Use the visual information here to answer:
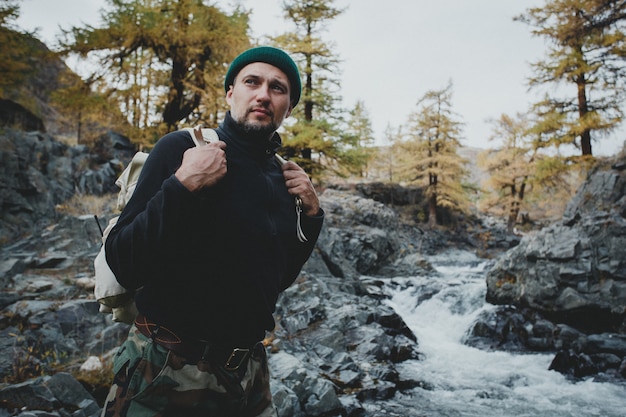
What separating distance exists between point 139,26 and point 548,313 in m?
14.8

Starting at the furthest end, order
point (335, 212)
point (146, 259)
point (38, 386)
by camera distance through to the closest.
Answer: point (335, 212)
point (38, 386)
point (146, 259)

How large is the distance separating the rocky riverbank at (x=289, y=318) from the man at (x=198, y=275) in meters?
2.56

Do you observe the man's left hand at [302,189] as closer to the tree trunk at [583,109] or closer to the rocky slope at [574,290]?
the rocky slope at [574,290]

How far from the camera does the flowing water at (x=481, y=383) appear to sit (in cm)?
630

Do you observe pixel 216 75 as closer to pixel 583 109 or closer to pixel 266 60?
pixel 266 60

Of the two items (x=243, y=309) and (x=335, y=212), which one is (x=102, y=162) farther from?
(x=243, y=309)

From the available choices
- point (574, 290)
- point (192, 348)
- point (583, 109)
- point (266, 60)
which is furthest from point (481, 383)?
point (583, 109)

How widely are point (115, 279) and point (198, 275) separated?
0.43 metres

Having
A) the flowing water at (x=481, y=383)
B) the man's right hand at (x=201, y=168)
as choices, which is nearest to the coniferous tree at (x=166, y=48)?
the flowing water at (x=481, y=383)

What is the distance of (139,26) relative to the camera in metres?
11.4

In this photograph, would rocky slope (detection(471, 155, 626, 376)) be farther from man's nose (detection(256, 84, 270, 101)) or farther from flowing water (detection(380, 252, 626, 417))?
man's nose (detection(256, 84, 270, 101))

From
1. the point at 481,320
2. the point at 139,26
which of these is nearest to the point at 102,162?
the point at 139,26

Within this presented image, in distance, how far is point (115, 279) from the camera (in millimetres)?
1748

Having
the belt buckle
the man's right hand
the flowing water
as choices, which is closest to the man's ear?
the man's right hand
